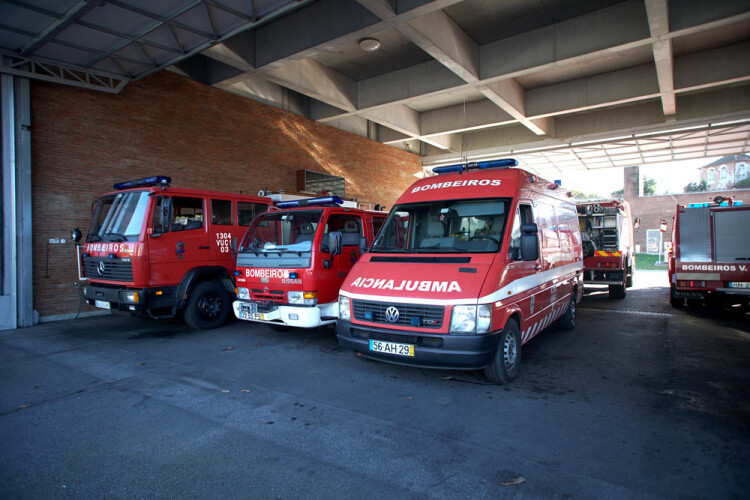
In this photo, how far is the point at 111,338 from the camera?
7586 mm

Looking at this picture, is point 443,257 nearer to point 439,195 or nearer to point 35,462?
point 439,195

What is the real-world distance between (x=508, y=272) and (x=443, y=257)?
0.75m

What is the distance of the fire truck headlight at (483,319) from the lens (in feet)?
14.2

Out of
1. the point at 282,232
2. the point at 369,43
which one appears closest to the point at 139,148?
the point at 282,232

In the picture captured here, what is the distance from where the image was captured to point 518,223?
5.30m

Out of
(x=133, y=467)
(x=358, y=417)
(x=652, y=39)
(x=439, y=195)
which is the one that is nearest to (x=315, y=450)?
(x=358, y=417)

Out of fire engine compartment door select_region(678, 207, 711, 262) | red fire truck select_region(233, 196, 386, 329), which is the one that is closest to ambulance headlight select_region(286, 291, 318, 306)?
red fire truck select_region(233, 196, 386, 329)

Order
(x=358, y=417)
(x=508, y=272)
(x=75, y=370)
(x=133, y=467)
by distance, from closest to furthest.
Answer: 1. (x=133, y=467)
2. (x=358, y=417)
3. (x=508, y=272)
4. (x=75, y=370)

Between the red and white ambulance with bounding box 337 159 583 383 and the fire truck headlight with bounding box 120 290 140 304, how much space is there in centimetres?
401

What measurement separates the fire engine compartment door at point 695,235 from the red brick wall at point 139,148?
1099cm

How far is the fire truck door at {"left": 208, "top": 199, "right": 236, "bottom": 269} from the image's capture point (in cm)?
827

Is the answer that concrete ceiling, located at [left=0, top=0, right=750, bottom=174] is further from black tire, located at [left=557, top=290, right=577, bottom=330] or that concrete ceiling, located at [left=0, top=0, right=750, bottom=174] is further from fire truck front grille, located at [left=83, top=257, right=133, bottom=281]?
black tire, located at [left=557, top=290, right=577, bottom=330]

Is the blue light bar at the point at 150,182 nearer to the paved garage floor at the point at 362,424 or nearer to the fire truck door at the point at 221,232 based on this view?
the fire truck door at the point at 221,232

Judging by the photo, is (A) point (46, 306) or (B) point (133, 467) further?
(A) point (46, 306)
